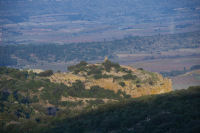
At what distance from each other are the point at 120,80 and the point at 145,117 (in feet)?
58.9

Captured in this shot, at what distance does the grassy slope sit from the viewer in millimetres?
13516

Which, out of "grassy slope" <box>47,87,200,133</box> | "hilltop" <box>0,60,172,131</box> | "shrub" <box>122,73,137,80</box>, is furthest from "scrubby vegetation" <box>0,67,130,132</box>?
"grassy slope" <box>47,87,200,133</box>

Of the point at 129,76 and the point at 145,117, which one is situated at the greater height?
the point at 145,117

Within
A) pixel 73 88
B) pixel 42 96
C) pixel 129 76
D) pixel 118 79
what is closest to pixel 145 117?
pixel 42 96

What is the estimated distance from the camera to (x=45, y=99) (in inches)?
1112

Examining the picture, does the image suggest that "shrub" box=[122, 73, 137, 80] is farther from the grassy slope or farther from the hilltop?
the grassy slope

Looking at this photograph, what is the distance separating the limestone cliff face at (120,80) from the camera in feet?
107

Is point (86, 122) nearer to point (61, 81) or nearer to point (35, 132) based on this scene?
point (35, 132)

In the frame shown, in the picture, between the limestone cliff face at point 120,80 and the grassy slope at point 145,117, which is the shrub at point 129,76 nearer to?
the limestone cliff face at point 120,80

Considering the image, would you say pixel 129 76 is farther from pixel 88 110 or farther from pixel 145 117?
pixel 145 117

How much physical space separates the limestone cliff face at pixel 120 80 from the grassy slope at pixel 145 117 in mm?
13079

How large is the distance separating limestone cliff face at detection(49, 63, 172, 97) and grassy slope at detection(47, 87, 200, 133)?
42.9ft

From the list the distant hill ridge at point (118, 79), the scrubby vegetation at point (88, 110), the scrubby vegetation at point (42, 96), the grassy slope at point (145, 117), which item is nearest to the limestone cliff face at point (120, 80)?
the distant hill ridge at point (118, 79)

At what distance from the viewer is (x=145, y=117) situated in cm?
1549
